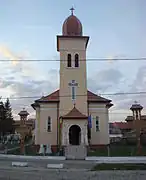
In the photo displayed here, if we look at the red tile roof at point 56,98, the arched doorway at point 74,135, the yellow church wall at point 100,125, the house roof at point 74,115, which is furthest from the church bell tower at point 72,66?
the arched doorway at point 74,135

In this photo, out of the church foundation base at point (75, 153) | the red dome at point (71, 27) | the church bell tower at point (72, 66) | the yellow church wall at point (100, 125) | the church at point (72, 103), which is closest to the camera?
the church foundation base at point (75, 153)

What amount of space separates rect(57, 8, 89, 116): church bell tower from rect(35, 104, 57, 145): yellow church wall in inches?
56.7

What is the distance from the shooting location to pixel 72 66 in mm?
38469

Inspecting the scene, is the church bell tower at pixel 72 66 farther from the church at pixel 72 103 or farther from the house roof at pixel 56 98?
the house roof at pixel 56 98

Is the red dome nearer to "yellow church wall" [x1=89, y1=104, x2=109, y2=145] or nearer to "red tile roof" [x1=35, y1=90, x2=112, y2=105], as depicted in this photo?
"red tile roof" [x1=35, y1=90, x2=112, y2=105]

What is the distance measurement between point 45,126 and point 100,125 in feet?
23.7

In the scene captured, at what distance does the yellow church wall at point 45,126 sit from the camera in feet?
122

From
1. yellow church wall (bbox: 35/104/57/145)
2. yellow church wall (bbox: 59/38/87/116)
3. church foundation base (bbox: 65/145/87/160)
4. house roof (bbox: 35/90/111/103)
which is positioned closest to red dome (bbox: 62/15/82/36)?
→ yellow church wall (bbox: 59/38/87/116)

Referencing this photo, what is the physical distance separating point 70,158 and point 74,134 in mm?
9827

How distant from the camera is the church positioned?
1465 inches

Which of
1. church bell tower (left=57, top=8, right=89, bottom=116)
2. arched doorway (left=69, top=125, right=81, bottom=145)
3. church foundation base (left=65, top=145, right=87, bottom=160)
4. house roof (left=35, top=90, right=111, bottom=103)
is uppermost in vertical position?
church bell tower (left=57, top=8, right=89, bottom=116)

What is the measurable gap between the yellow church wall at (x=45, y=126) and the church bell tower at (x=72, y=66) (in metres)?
1.44

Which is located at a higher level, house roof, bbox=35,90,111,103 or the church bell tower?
the church bell tower

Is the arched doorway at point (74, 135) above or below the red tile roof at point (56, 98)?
below
